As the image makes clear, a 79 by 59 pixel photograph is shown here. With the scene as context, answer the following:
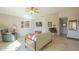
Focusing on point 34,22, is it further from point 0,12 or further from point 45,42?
point 45,42

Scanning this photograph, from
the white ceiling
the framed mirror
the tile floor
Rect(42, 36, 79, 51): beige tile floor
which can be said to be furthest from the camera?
the framed mirror

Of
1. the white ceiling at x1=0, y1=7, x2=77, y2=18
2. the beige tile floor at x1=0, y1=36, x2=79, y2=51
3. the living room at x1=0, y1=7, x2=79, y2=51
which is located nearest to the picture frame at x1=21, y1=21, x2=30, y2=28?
the living room at x1=0, y1=7, x2=79, y2=51

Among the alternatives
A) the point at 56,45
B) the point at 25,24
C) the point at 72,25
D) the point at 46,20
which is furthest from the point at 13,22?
the point at 72,25

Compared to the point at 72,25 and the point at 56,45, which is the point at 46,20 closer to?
the point at 56,45

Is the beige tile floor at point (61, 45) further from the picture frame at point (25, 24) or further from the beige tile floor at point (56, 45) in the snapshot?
the picture frame at point (25, 24)

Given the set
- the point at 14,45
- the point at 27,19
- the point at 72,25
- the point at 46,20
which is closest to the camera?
the point at 27,19

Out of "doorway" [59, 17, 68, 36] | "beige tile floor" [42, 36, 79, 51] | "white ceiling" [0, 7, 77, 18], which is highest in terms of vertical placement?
"white ceiling" [0, 7, 77, 18]

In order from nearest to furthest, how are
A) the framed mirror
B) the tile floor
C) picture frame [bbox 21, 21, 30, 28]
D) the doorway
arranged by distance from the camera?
picture frame [bbox 21, 21, 30, 28], the tile floor, the doorway, the framed mirror

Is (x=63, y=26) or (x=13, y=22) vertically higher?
(x=13, y=22)

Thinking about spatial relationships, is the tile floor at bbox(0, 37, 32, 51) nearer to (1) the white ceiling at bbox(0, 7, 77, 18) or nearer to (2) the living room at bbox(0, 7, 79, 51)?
(2) the living room at bbox(0, 7, 79, 51)

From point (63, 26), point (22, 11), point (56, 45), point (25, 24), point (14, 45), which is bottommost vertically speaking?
point (56, 45)

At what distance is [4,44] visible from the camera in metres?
4.02
